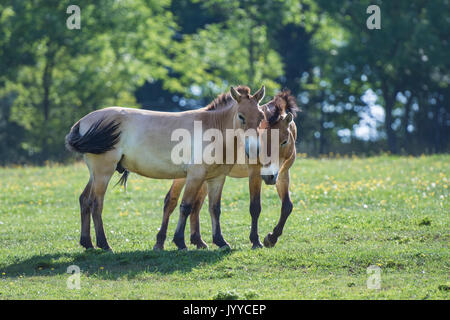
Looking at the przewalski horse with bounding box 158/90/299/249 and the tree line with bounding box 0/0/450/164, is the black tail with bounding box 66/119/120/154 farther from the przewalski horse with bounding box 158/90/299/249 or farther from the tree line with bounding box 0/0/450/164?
the tree line with bounding box 0/0/450/164

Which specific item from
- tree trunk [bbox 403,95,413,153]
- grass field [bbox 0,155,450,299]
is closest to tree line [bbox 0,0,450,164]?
tree trunk [bbox 403,95,413,153]

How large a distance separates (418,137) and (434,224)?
24725 mm

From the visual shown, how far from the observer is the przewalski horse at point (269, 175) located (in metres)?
10.1

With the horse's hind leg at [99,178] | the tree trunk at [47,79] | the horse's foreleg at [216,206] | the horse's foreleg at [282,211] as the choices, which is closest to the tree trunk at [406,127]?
the tree trunk at [47,79]

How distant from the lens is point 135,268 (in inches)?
368

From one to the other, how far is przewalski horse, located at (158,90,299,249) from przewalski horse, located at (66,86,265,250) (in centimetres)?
43

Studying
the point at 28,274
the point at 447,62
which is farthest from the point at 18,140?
the point at 28,274

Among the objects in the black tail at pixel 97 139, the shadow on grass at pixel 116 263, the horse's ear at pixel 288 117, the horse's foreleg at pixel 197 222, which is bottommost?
the shadow on grass at pixel 116 263

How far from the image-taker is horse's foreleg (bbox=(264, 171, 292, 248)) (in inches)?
412

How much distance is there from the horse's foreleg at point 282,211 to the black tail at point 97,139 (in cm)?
287

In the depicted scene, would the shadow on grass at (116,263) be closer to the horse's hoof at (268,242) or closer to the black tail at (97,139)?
the horse's hoof at (268,242)

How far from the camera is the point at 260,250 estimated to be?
9875 millimetres

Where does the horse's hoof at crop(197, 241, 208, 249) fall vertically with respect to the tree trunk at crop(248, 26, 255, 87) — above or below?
below

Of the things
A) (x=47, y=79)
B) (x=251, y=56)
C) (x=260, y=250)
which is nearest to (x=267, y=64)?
(x=251, y=56)
